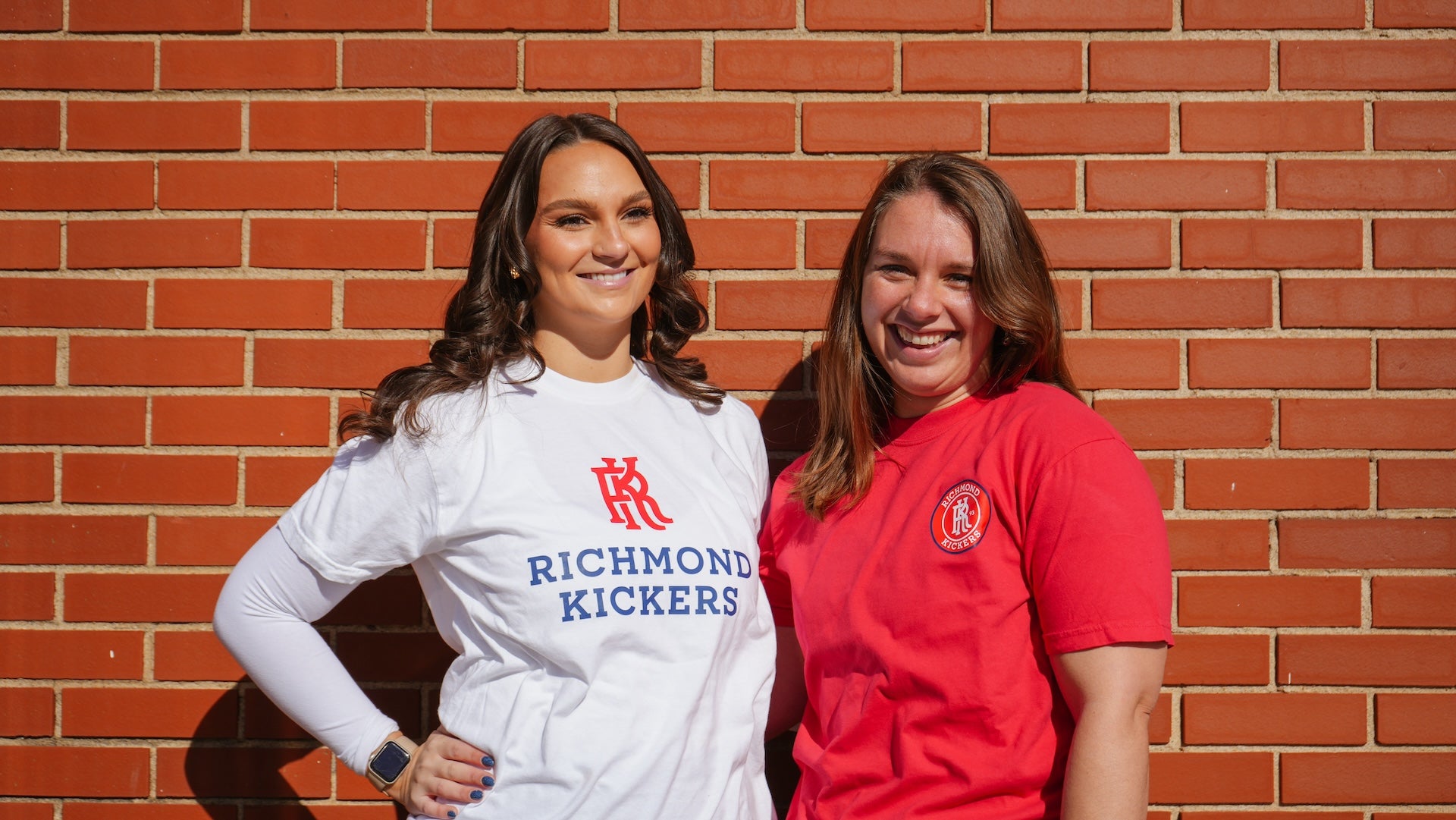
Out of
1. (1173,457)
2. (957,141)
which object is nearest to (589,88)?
(957,141)

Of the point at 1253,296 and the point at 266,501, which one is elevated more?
the point at 1253,296

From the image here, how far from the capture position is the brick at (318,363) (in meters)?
2.33

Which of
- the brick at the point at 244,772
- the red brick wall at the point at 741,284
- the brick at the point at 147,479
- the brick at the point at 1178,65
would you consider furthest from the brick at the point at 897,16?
the brick at the point at 244,772

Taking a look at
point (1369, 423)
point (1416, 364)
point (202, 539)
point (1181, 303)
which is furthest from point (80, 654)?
point (1416, 364)

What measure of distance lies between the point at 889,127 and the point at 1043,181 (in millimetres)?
366

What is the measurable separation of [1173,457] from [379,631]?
1833 mm

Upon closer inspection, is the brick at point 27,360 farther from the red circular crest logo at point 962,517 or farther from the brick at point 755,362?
the red circular crest logo at point 962,517

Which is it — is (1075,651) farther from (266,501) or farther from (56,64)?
(56,64)

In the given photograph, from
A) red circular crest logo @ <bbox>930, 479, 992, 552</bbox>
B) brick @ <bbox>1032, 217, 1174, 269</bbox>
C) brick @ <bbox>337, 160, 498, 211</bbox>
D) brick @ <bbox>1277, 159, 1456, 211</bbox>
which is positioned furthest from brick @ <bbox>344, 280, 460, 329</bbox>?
brick @ <bbox>1277, 159, 1456, 211</bbox>

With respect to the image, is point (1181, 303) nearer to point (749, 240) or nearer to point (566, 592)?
point (749, 240)

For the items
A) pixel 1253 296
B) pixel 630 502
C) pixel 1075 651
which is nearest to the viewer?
pixel 1075 651

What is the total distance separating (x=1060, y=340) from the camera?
6.26ft

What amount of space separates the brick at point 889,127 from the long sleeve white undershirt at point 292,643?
1.39 m

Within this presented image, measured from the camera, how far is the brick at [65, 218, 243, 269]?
7.67 feet
